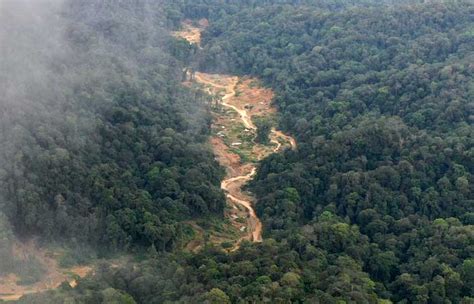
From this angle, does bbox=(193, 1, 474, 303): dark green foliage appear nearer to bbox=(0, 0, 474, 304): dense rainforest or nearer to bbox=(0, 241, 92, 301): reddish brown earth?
bbox=(0, 0, 474, 304): dense rainforest

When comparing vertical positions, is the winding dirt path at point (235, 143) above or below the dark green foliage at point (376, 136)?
below

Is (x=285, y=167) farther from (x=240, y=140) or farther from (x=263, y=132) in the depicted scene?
(x=240, y=140)

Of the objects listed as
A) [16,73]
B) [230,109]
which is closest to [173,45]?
[230,109]

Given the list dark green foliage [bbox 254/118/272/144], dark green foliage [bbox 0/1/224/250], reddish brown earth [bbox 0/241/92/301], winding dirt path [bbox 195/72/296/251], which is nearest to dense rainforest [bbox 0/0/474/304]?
dark green foliage [bbox 0/1/224/250]

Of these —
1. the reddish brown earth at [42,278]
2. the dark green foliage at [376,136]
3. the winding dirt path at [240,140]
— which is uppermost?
the dark green foliage at [376,136]

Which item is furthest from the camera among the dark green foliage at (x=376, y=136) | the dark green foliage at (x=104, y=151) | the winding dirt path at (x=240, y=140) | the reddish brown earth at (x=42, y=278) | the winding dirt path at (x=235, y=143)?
the winding dirt path at (x=235, y=143)

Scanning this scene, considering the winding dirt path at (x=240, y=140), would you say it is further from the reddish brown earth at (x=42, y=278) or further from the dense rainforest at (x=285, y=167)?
the reddish brown earth at (x=42, y=278)

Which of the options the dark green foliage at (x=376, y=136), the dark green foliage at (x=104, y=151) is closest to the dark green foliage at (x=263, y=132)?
the dark green foliage at (x=376, y=136)

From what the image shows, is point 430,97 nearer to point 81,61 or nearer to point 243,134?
point 243,134

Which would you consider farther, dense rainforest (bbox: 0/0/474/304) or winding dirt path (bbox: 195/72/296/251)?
winding dirt path (bbox: 195/72/296/251)
